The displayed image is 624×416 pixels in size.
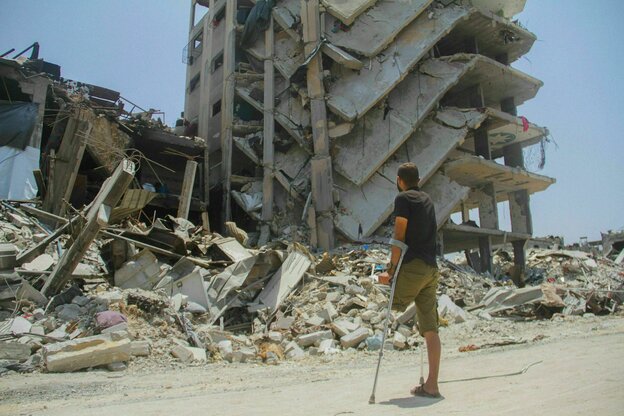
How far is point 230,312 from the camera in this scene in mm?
8562

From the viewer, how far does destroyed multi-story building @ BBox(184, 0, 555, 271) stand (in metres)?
15.3

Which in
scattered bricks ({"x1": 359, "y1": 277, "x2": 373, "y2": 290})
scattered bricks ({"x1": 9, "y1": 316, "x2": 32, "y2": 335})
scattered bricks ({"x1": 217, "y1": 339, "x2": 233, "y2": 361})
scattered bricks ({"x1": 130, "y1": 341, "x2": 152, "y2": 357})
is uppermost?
scattered bricks ({"x1": 359, "y1": 277, "x2": 373, "y2": 290})

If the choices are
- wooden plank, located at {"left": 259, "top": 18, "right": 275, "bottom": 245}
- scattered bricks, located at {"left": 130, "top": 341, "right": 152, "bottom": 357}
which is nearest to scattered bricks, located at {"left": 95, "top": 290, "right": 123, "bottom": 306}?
scattered bricks, located at {"left": 130, "top": 341, "right": 152, "bottom": 357}

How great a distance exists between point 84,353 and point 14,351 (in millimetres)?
980

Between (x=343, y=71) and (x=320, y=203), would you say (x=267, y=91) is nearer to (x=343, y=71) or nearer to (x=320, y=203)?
(x=343, y=71)

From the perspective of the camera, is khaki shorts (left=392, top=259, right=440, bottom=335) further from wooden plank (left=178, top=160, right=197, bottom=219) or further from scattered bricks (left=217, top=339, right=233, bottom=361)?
wooden plank (left=178, top=160, right=197, bottom=219)

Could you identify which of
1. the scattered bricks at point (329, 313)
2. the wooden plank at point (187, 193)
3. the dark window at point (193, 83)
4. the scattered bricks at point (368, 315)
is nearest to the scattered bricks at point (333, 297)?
the scattered bricks at point (329, 313)

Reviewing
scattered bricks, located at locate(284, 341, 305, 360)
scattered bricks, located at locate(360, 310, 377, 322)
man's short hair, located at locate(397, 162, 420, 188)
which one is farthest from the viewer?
scattered bricks, located at locate(360, 310, 377, 322)

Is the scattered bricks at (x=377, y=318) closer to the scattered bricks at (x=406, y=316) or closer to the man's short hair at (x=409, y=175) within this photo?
the scattered bricks at (x=406, y=316)

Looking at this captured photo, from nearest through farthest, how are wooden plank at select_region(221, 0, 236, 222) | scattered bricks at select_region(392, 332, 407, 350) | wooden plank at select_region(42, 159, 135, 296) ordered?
1. scattered bricks at select_region(392, 332, 407, 350)
2. wooden plank at select_region(42, 159, 135, 296)
3. wooden plank at select_region(221, 0, 236, 222)

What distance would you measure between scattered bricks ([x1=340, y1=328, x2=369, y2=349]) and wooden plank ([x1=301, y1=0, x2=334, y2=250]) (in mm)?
7416

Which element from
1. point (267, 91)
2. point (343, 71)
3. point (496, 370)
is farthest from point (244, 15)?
point (496, 370)

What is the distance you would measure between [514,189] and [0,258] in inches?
772

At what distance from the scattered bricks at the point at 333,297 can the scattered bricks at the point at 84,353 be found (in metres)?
4.33
